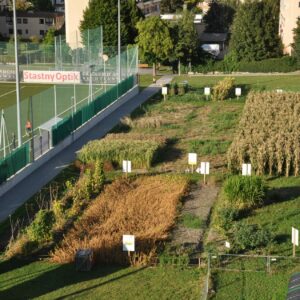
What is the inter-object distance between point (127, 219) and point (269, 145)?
24.0 feet

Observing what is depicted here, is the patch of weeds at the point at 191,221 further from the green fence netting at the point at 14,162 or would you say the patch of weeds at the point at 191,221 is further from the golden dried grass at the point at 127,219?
the green fence netting at the point at 14,162

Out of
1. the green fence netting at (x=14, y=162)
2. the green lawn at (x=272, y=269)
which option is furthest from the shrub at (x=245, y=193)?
the green fence netting at (x=14, y=162)

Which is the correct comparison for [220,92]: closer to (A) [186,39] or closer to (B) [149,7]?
(A) [186,39]

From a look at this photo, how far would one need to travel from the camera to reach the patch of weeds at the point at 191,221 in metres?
18.9

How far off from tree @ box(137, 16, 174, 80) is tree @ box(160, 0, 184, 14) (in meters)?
39.0

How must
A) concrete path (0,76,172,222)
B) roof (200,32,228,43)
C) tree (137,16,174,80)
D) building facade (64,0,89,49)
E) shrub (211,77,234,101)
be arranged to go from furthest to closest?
roof (200,32,228,43)
building facade (64,0,89,49)
tree (137,16,174,80)
shrub (211,77,234,101)
concrete path (0,76,172,222)

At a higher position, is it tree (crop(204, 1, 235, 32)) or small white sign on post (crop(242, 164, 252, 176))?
tree (crop(204, 1, 235, 32))

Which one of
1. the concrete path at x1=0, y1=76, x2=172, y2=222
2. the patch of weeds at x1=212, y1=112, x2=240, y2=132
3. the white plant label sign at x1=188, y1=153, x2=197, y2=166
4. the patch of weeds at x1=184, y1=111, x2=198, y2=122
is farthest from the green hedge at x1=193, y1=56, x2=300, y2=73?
the white plant label sign at x1=188, y1=153, x2=197, y2=166

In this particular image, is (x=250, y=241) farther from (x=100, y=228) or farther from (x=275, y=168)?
(x=275, y=168)

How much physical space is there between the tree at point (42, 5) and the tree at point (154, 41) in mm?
42991

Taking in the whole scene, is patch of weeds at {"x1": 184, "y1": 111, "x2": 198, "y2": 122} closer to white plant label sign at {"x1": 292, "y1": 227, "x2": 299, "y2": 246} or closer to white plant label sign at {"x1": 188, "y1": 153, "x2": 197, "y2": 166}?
white plant label sign at {"x1": 188, "y1": 153, "x2": 197, "y2": 166}

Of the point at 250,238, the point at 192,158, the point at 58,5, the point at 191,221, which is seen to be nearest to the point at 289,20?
the point at 192,158

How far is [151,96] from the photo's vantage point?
42406 millimetres

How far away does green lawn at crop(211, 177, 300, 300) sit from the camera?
14709 millimetres
